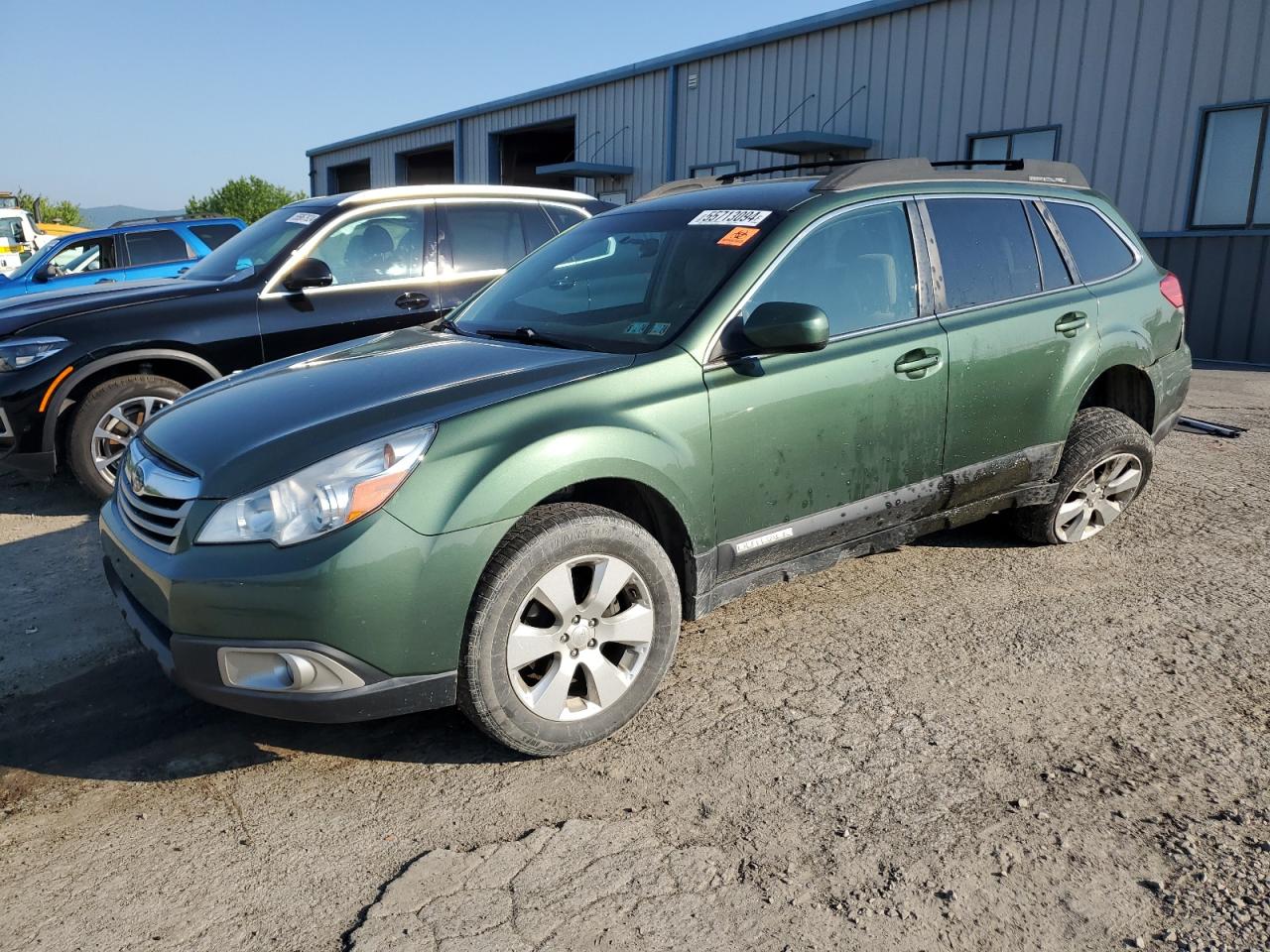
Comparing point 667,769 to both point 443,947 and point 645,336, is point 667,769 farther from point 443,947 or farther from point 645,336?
point 645,336

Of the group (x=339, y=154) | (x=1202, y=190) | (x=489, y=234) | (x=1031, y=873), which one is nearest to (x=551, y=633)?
(x=1031, y=873)

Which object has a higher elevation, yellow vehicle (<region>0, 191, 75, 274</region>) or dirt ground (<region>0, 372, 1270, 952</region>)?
yellow vehicle (<region>0, 191, 75, 274</region>)

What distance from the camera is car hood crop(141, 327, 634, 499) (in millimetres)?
2672

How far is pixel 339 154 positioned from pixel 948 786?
35.4m

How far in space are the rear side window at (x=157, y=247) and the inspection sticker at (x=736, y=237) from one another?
9.70m

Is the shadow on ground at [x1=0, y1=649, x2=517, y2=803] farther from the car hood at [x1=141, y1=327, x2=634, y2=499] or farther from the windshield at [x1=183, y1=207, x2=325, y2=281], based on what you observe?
the windshield at [x1=183, y1=207, x2=325, y2=281]

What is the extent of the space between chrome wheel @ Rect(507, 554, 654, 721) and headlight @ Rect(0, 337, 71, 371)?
4064 millimetres

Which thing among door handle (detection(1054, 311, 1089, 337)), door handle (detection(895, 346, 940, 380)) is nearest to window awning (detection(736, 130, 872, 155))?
door handle (detection(1054, 311, 1089, 337))

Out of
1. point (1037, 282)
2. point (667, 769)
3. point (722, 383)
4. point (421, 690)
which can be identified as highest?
point (1037, 282)

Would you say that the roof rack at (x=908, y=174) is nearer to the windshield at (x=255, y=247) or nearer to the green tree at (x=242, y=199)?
the windshield at (x=255, y=247)

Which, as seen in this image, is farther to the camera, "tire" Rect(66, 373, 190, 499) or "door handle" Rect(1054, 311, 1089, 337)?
"tire" Rect(66, 373, 190, 499)

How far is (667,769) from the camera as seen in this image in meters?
2.81

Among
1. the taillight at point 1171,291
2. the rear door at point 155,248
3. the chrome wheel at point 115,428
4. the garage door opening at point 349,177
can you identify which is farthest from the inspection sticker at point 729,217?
the garage door opening at point 349,177

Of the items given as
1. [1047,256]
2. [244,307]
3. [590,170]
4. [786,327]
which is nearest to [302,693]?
[786,327]
